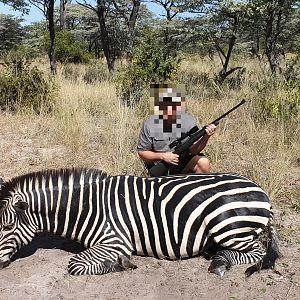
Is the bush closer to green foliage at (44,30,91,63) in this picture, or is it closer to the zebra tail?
the zebra tail

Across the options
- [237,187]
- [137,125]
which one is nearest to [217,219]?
[237,187]

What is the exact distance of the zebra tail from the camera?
11.5 feet

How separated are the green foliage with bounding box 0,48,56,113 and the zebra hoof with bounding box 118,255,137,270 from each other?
17.3 ft

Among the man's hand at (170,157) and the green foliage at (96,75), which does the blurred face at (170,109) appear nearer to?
the man's hand at (170,157)

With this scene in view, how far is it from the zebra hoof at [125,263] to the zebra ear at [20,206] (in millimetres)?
820

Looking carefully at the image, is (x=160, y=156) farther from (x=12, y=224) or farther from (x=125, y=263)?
(x=12, y=224)

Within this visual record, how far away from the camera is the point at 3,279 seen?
3.45 m

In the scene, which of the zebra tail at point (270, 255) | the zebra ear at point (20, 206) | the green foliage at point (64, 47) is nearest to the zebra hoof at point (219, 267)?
the zebra tail at point (270, 255)

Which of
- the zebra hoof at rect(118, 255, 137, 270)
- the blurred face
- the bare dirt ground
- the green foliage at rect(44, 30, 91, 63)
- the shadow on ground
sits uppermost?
the green foliage at rect(44, 30, 91, 63)

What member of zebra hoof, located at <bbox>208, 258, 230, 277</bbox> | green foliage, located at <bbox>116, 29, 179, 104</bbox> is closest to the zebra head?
zebra hoof, located at <bbox>208, 258, 230, 277</bbox>

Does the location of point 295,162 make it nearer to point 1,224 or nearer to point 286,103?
point 286,103

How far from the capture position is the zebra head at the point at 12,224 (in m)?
3.53

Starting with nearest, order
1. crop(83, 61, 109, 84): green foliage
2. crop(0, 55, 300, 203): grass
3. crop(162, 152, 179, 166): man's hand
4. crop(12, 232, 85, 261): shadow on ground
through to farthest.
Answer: crop(12, 232, 85, 261): shadow on ground, crop(162, 152, 179, 166): man's hand, crop(0, 55, 300, 203): grass, crop(83, 61, 109, 84): green foliage

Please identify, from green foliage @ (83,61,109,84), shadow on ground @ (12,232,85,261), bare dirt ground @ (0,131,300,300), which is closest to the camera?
bare dirt ground @ (0,131,300,300)
